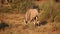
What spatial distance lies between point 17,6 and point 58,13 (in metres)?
1.88

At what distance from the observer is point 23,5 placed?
24.6 ft

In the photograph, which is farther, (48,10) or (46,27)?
(48,10)

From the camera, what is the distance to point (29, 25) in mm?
5832

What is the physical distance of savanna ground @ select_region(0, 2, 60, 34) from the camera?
18.1 feet

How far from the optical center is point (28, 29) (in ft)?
18.5

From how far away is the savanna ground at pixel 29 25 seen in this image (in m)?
5.51

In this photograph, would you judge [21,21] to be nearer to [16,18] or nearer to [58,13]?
[16,18]

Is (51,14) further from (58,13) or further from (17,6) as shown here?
(17,6)

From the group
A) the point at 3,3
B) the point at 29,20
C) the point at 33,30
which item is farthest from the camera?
the point at 3,3

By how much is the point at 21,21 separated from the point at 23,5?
4.24 ft

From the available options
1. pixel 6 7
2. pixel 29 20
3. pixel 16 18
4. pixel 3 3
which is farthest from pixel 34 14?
pixel 3 3

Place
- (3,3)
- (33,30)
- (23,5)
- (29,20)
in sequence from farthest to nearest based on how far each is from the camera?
1. (3,3)
2. (23,5)
3. (29,20)
4. (33,30)

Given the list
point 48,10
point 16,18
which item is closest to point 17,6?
point 16,18

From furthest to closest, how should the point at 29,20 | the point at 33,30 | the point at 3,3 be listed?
the point at 3,3, the point at 29,20, the point at 33,30
